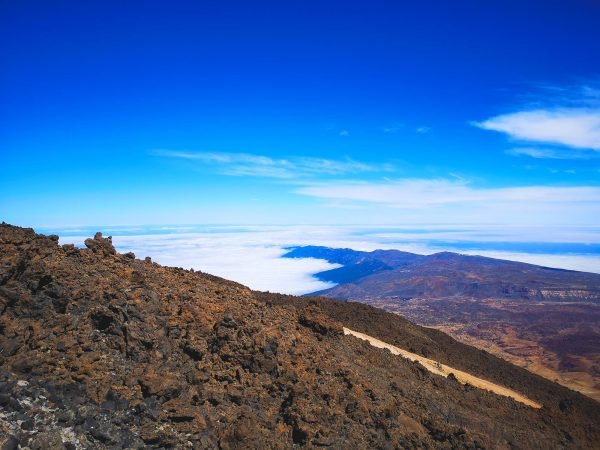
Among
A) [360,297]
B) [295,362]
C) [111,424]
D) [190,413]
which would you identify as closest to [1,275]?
[111,424]

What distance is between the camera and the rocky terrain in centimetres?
6091

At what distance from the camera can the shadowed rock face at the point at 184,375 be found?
25.5 ft

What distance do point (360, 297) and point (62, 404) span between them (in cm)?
11294

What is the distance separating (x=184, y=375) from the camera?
9.31 m

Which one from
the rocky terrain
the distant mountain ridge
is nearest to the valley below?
the rocky terrain

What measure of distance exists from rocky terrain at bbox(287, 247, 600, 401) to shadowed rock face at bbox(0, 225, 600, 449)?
39.2m

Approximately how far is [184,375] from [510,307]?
353ft

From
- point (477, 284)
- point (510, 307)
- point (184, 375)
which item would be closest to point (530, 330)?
point (510, 307)

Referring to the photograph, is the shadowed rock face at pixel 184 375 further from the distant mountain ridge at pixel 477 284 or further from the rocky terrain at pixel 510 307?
the distant mountain ridge at pixel 477 284

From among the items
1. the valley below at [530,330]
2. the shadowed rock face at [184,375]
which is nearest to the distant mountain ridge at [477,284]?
the valley below at [530,330]

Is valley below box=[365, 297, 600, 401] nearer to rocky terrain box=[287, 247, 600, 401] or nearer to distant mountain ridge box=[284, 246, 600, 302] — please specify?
rocky terrain box=[287, 247, 600, 401]

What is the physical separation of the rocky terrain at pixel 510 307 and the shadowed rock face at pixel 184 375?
3923cm

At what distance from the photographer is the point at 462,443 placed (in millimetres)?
10289

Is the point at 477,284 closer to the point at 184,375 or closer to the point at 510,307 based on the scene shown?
the point at 510,307
